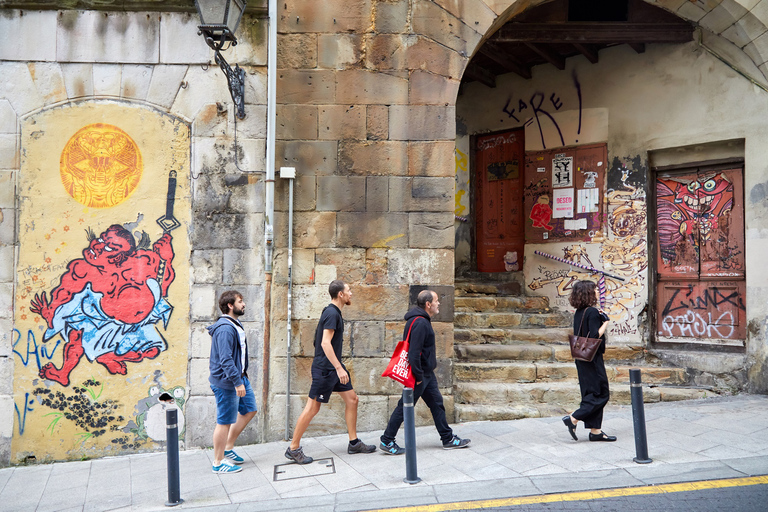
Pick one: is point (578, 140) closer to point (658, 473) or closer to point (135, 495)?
point (658, 473)

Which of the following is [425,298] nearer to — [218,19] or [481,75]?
[218,19]

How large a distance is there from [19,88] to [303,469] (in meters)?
4.83

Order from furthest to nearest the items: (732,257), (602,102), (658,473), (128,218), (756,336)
Answer: (602,102)
(732,257)
(756,336)
(128,218)
(658,473)

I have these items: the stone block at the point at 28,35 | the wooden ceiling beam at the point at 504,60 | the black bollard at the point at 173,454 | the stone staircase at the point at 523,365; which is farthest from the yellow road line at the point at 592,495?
the wooden ceiling beam at the point at 504,60

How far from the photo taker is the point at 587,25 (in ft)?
25.5

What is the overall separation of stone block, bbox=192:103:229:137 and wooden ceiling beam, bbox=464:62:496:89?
4.68 meters

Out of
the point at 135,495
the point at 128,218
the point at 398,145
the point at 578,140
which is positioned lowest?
the point at 135,495

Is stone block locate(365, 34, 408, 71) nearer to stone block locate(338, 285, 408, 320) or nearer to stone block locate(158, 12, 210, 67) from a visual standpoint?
stone block locate(158, 12, 210, 67)

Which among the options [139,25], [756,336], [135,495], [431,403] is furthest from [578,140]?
[135,495]

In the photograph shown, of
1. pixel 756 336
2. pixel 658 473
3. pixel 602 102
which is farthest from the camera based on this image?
pixel 602 102

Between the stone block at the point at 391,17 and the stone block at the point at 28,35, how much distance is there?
337 cm

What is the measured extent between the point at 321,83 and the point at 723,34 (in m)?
5.15

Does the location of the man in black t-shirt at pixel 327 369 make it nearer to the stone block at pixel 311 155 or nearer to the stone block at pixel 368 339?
the stone block at pixel 368 339

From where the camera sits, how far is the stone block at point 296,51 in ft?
20.6
